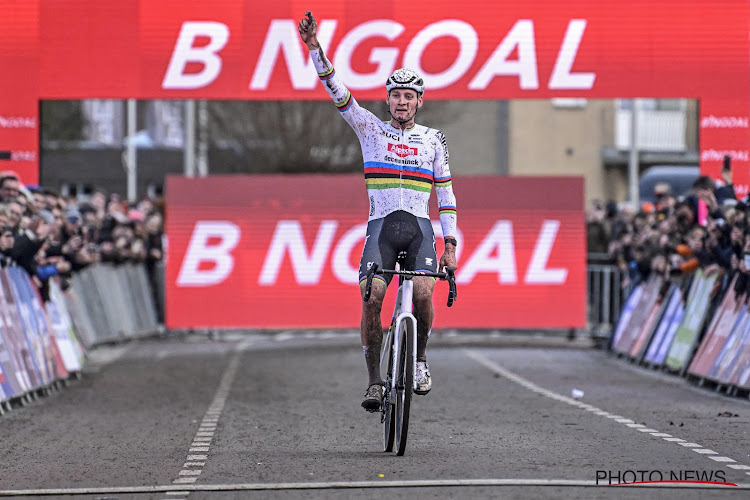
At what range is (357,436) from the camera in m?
11.3

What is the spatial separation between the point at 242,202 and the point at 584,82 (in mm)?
8338

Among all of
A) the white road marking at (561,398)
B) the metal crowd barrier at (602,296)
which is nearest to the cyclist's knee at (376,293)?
the white road marking at (561,398)

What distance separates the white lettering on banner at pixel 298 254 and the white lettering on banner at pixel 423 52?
706 cm

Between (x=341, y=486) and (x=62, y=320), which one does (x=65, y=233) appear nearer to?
(x=62, y=320)

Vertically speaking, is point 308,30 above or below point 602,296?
above

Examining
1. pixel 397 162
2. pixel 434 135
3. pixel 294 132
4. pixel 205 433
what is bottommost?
pixel 205 433

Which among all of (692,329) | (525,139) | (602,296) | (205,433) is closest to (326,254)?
(602,296)

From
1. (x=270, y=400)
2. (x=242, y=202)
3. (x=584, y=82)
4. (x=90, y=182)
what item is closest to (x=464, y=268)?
(x=242, y=202)

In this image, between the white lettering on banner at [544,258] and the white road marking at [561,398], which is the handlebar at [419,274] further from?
the white lettering on banner at [544,258]

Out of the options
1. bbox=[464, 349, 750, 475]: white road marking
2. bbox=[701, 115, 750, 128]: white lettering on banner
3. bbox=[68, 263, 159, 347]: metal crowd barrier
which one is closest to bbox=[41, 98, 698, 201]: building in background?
bbox=[68, 263, 159, 347]: metal crowd barrier

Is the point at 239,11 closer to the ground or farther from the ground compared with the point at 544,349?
farther from the ground

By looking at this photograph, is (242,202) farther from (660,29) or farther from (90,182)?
(90,182)

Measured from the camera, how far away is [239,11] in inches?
710

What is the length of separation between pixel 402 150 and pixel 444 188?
1.26 feet
